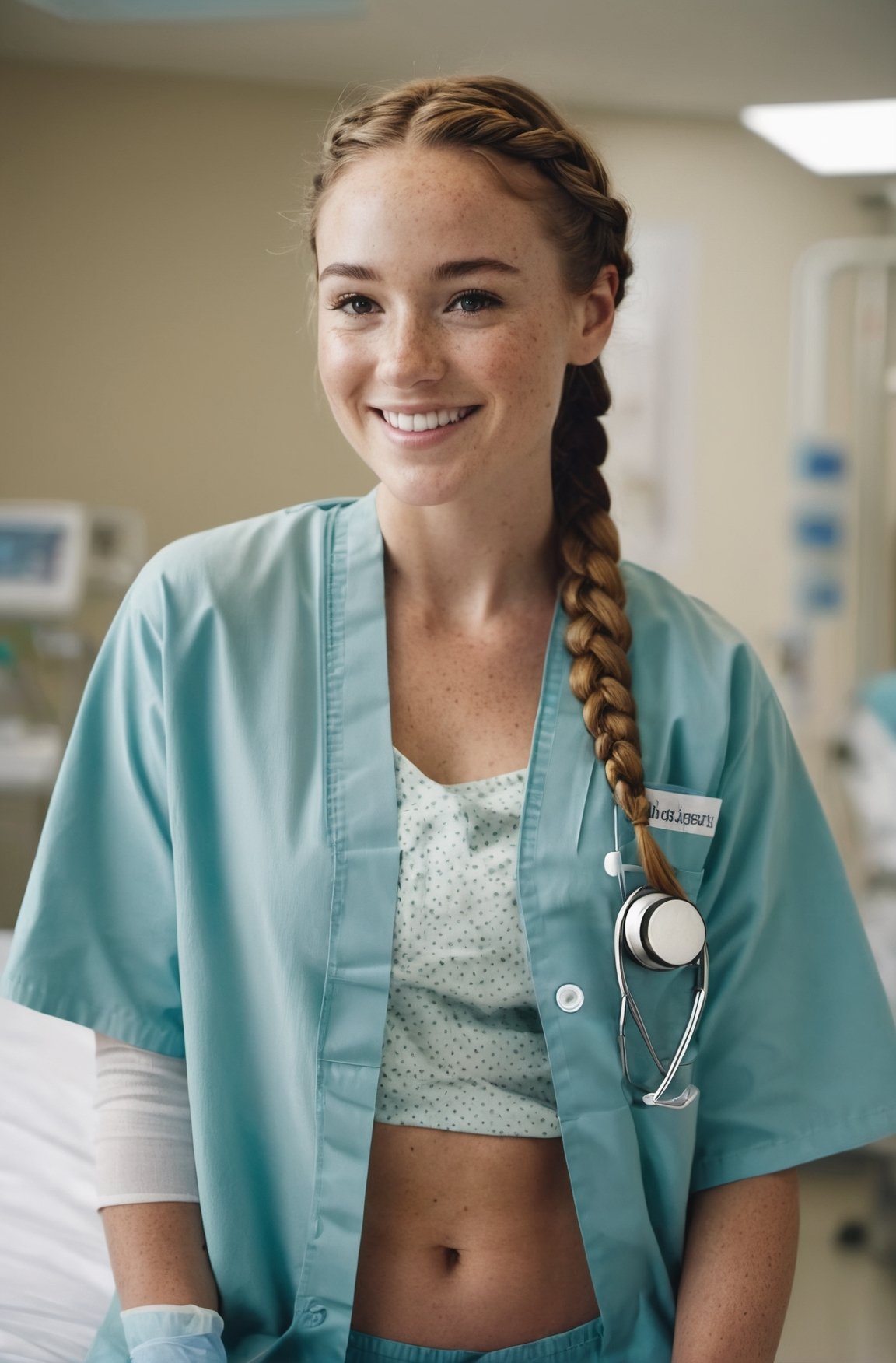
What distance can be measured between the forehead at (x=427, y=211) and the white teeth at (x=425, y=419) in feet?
0.39

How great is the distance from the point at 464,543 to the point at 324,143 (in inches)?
14.8

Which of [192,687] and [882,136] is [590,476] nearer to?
[192,687]

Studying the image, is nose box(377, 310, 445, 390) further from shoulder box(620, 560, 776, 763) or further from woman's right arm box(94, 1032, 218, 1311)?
woman's right arm box(94, 1032, 218, 1311)

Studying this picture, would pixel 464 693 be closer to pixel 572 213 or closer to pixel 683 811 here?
pixel 683 811

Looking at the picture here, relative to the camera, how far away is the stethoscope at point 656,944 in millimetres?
1012

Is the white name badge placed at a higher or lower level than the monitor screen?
lower

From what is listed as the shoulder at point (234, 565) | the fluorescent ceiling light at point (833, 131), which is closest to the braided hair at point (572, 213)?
the shoulder at point (234, 565)

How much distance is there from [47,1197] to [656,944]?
756mm

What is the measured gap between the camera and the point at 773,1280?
3.54 ft

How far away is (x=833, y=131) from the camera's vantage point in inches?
85.6

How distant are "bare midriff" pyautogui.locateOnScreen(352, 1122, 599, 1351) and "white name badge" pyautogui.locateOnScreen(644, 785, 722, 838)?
280 millimetres

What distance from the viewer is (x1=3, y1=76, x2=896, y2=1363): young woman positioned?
1.02 metres

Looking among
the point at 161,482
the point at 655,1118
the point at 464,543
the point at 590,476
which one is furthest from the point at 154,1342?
the point at 161,482

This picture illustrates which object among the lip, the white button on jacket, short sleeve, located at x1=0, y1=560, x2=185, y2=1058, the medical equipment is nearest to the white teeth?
the lip
